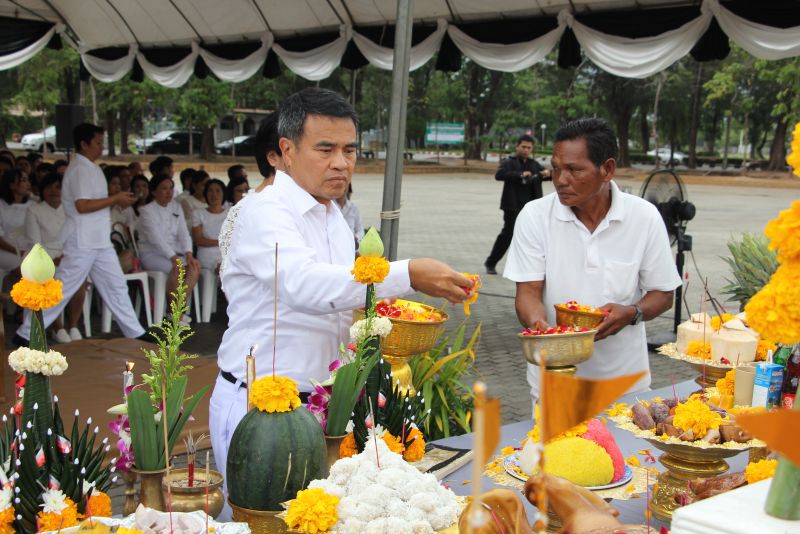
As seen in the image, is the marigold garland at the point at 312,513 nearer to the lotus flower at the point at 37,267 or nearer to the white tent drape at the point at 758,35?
the lotus flower at the point at 37,267

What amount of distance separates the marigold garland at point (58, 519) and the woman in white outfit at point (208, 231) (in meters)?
6.96

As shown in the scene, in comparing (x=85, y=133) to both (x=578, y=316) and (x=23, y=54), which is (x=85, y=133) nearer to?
(x=23, y=54)

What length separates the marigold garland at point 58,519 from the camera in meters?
1.53

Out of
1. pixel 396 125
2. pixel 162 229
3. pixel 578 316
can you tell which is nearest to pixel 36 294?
pixel 578 316

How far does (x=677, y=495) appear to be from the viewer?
73.2 inches

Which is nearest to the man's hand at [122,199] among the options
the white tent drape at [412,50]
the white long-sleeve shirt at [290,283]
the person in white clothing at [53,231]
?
the person in white clothing at [53,231]

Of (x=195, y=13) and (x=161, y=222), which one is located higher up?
(x=195, y=13)

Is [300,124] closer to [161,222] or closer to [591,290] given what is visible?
[591,290]

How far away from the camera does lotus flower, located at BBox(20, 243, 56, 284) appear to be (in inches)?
59.4

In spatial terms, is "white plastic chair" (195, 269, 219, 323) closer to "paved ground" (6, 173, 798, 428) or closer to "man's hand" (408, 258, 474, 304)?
"paved ground" (6, 173, 798, 428)

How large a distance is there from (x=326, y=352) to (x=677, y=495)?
0.95 metres

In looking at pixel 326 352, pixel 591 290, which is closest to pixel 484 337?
pixel 591 290

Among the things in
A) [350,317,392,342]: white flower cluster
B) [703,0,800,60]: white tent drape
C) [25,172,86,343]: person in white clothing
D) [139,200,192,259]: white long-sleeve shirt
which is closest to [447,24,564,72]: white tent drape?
[703,0,800,60]: white tent drape

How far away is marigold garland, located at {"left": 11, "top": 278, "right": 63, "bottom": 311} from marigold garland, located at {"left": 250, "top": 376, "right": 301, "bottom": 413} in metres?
0.40
